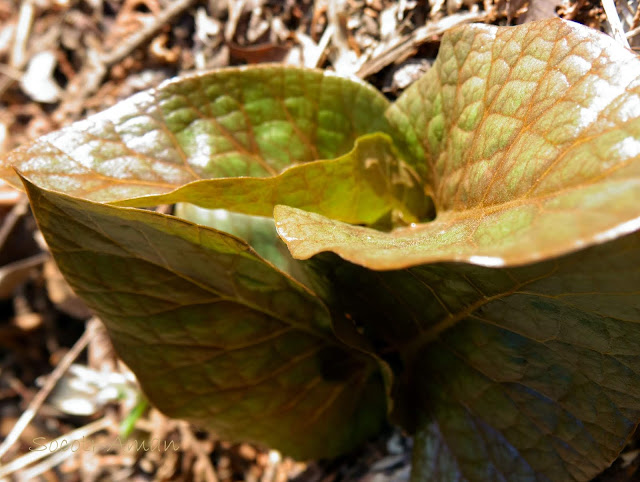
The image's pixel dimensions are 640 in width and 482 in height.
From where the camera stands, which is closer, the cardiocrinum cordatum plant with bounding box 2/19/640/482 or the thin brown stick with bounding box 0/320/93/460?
the cardiocrinum cordatum plant with bounding box 2/19/640/482

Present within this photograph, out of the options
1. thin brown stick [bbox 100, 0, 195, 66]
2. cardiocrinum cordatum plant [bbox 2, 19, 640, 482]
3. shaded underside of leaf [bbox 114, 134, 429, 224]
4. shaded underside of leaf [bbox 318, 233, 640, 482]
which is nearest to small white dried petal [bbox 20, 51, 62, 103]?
thin brown stick [bbox 100, 0, 195, 66]

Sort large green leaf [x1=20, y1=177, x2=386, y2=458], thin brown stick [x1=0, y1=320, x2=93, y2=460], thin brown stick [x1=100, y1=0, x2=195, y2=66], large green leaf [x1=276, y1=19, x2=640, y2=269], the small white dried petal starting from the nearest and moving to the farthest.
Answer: large green leaf [x1=276, y1=19, x2=640, y2=269], large green leaf [x1=20, y1=177, x2=386, y2=458], thin brown stick [x1=0, y1=320, x2=93, y2=460], thin brown stick [x1=100, y1=0, x2=195, y2=66], the small white dried petal

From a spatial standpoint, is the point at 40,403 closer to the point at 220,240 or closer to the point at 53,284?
the point at 53,284

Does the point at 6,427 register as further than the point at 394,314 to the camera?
Yes

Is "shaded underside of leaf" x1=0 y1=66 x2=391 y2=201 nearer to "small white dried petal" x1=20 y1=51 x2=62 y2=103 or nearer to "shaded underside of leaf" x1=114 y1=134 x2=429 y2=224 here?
"shaded underside of leaf" x1=114 y1=134 x2=429 y2=224

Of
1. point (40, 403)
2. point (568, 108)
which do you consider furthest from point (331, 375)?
point (40, 403)

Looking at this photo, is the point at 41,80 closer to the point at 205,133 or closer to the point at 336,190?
the point at 205,133

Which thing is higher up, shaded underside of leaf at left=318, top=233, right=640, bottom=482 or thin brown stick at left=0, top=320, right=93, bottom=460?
shaded underside of leaf at left=318, top=233, right=640, bottom=482

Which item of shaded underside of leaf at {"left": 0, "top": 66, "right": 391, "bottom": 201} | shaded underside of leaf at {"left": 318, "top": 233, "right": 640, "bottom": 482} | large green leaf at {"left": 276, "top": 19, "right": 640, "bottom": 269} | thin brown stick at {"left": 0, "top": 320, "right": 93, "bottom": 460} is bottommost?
thin brown stick at {"left": 0, "top": 320, "right": 93, "bottom": 460}
